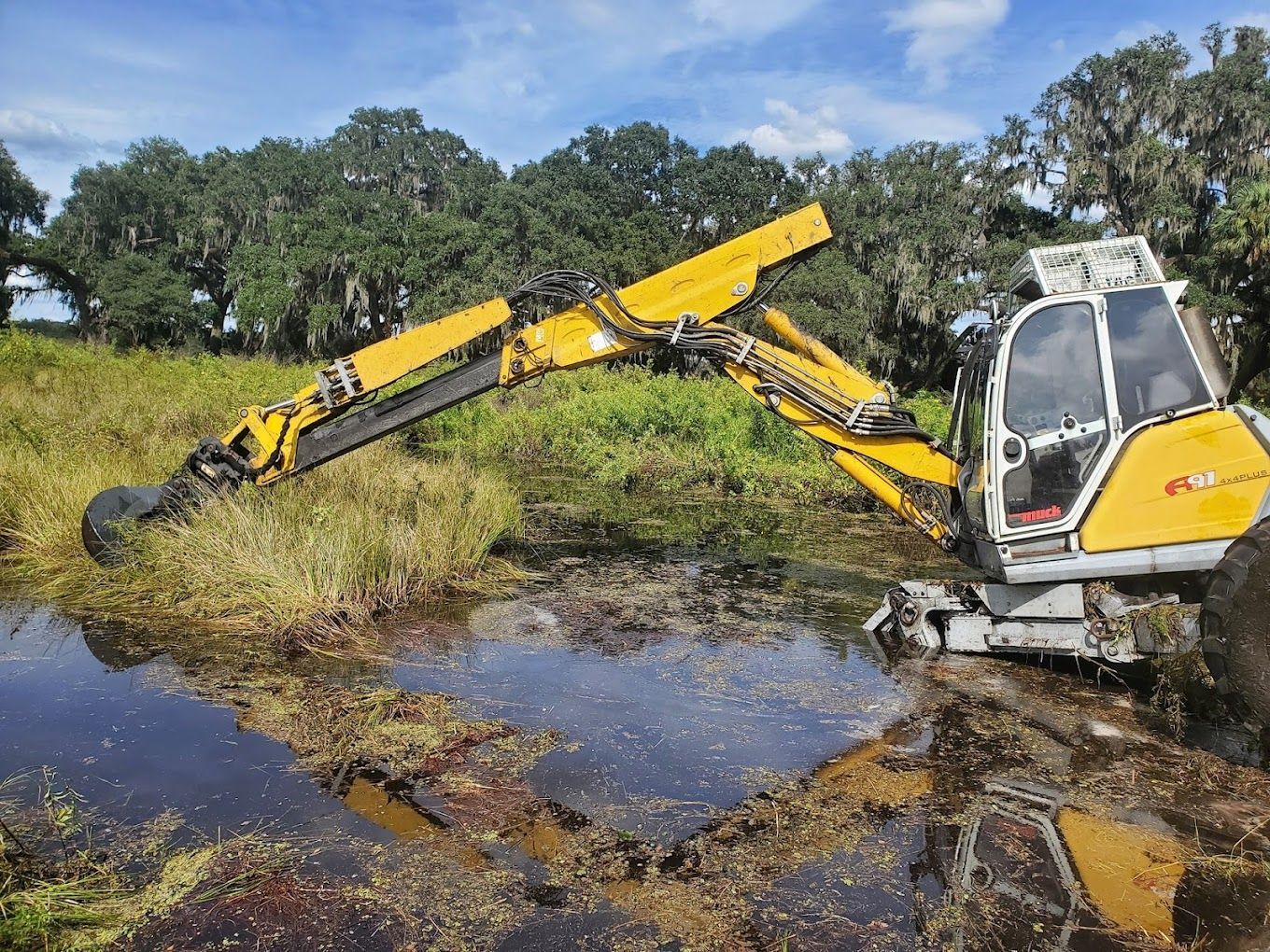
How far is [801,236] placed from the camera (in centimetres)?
632

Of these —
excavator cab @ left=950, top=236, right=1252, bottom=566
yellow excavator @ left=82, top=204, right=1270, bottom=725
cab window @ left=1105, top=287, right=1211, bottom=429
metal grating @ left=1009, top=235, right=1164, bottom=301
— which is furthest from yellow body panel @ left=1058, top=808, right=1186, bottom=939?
metal grating @ left=1009, top=235, right=1164, bottom=301

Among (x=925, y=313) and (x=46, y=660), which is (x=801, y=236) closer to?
(x=46, y=660)

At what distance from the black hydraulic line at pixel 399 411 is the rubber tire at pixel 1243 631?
4897 mm

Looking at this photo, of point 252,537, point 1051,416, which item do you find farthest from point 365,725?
point 1051,416

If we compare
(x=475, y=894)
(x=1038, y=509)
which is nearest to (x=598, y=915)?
(x=475, y=894)

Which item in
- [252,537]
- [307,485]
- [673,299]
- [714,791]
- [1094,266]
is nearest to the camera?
[714,791]

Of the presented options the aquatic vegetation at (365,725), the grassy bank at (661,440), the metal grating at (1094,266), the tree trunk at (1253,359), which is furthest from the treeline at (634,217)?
the aquatic vegetation at (365,725)

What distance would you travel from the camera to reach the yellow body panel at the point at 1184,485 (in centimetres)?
489

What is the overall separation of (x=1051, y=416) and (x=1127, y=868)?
2.71 metres

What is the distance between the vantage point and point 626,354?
22.2 ft

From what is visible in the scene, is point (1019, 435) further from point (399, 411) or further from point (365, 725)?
point (399, 411)

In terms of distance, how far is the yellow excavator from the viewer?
4.95 meters

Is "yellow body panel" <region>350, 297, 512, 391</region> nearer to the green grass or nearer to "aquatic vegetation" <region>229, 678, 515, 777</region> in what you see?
the green grass

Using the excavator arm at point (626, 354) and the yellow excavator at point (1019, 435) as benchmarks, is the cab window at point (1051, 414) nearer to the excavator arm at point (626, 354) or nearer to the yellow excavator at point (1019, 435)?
the yellow excavator at point (1019, 435)
